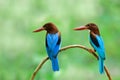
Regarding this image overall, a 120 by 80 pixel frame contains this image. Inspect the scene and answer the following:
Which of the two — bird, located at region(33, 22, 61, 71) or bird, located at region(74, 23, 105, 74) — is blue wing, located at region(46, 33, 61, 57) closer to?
bird, located at region(33, 22, 61, 71)

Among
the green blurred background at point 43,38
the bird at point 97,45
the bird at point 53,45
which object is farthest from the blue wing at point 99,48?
the green blurred background at point 43,38

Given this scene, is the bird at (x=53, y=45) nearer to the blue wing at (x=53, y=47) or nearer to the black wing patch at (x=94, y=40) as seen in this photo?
the blue wing at (x=53, y=47)

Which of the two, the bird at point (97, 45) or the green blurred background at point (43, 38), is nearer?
the bird at point (97, 45)

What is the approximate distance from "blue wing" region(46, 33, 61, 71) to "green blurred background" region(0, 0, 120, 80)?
0.40 meters

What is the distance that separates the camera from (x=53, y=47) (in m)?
1.37

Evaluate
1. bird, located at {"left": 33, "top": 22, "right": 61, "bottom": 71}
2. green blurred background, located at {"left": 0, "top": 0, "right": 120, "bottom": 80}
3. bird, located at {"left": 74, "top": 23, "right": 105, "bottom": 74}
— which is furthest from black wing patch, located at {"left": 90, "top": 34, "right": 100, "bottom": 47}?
green blurred background, located at {"left": 0, "top": 0, "right": 120, "bottom": 80}

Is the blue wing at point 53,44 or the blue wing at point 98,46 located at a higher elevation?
the blue wing at point 53,44

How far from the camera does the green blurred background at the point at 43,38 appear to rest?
5.85 feet

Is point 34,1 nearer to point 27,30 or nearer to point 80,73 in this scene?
point 27,30

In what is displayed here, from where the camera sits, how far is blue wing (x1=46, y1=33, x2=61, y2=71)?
1.36 m

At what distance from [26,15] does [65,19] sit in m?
0.17

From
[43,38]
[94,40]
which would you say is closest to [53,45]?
[94,40]

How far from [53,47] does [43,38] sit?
44cm

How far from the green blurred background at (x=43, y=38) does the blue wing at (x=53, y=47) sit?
0.40m
